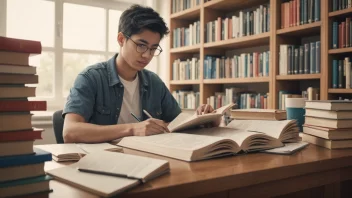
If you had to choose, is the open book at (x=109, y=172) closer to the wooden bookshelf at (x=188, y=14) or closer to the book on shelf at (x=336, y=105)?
the book on shelf at (x=336, y=105)

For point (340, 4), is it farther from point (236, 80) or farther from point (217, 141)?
point (217, 141)

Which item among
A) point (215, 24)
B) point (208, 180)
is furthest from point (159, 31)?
point (215, 24)

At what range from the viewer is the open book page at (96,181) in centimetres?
59

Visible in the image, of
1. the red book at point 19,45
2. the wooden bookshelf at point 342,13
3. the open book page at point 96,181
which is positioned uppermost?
the wooden bookshelf at point 342,13

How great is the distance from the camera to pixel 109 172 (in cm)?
67

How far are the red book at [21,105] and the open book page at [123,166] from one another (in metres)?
0.17

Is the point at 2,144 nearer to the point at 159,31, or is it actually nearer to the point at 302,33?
the point at 159,31

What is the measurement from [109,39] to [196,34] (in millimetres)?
1006

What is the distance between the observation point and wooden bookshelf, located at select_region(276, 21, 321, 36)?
7.68 feet

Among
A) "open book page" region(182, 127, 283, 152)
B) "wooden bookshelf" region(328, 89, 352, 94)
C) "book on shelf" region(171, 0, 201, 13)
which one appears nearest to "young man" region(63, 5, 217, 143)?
"open book page" region(182, 127, 283, 152)

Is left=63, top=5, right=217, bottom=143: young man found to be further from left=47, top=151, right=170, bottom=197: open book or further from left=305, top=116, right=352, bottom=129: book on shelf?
left=47, top=151, right=170, bottom=197: open book

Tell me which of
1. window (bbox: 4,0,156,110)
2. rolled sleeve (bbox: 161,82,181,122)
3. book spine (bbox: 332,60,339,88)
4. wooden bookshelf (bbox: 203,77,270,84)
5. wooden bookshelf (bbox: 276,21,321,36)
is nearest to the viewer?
rolled sleeve (bbox: 161,82,181,122)

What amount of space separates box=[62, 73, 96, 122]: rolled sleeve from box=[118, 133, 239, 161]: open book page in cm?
41

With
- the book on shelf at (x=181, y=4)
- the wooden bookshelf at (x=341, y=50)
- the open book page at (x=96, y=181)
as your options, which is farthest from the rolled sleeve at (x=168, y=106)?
the book on shelf at (x=181, y=4)
